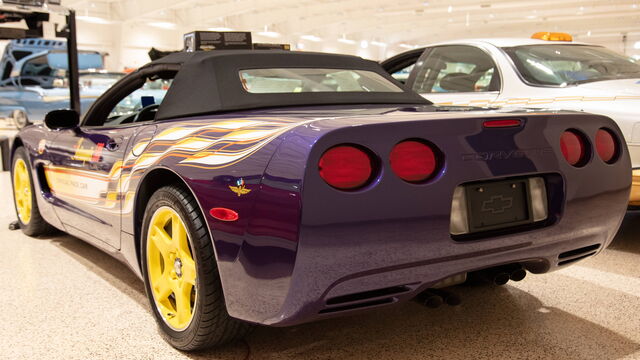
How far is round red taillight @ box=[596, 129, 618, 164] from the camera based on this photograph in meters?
2.25

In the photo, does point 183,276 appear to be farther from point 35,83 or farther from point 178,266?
point 35,83

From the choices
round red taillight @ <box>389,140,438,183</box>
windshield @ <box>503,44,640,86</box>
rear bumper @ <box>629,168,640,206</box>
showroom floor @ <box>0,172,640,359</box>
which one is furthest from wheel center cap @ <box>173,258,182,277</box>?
windshield @ <box>503,44,640,86</box>

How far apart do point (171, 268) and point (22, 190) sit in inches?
92.2

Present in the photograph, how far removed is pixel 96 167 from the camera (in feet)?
9.08

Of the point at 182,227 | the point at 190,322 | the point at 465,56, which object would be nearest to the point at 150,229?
the point at 182,227

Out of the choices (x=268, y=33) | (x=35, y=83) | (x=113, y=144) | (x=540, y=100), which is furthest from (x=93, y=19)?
(x=113, y=144)

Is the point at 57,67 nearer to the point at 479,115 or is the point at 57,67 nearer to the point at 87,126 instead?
the point at 87,126

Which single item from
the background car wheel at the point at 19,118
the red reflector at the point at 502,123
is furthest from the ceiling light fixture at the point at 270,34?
the red reflector at the point at 502,123

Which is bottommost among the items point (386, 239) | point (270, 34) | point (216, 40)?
point (386, 239)

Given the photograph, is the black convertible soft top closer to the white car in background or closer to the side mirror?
the side mirror

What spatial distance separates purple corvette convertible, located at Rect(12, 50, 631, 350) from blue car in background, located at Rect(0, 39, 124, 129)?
33.2 feet

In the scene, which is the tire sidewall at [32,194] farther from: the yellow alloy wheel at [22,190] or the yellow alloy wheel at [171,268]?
the yellow alloy wheel at [171,268]

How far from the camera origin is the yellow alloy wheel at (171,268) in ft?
6.99

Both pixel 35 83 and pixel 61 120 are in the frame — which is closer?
pixel 61 120
